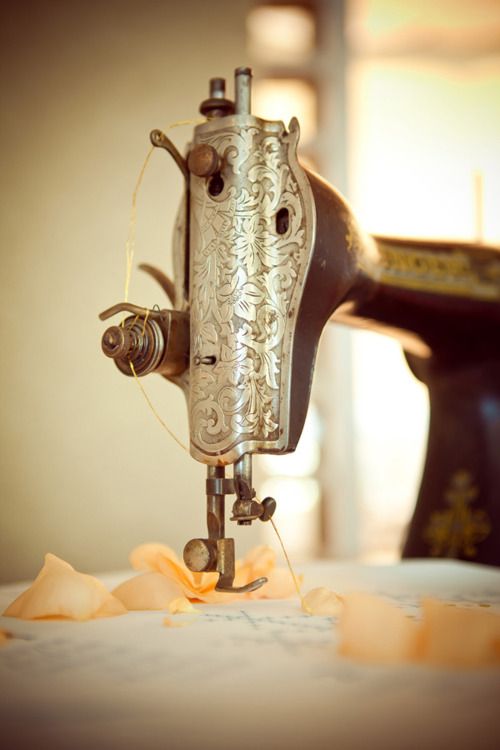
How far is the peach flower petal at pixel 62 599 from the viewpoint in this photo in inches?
34.1

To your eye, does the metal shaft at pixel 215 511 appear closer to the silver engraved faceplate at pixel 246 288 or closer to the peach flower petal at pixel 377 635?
the silver engraved faceplate at pixel 246 288

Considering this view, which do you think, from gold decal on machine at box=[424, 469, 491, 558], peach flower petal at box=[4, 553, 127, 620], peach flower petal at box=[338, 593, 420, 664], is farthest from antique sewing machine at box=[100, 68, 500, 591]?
gold decal on machine at box=[424, 469, 491, 558]

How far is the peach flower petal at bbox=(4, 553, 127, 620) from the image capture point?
87cm

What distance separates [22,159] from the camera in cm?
151

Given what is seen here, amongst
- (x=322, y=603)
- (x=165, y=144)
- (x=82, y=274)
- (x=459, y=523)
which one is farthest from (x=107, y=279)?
(x=322, y=603)

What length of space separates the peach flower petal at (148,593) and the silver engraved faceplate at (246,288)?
0.15 meters

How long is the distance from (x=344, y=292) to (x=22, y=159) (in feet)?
2.51

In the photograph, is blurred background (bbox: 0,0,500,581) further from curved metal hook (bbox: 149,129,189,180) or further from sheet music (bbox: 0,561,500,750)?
sheet music (bbox: 0,561,500,750)

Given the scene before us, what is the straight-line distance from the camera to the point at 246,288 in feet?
3.02

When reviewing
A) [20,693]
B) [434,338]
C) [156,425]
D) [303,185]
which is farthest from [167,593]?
[156,425]

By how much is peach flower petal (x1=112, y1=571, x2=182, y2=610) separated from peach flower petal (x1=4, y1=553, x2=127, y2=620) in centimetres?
4

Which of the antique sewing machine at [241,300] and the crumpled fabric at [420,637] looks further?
the antique sewing machine at [241,300]

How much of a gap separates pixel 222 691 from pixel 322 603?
318 millimetres

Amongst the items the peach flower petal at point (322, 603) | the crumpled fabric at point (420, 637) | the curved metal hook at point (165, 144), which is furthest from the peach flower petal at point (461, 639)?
the curved metal hook at point (165, 144)
